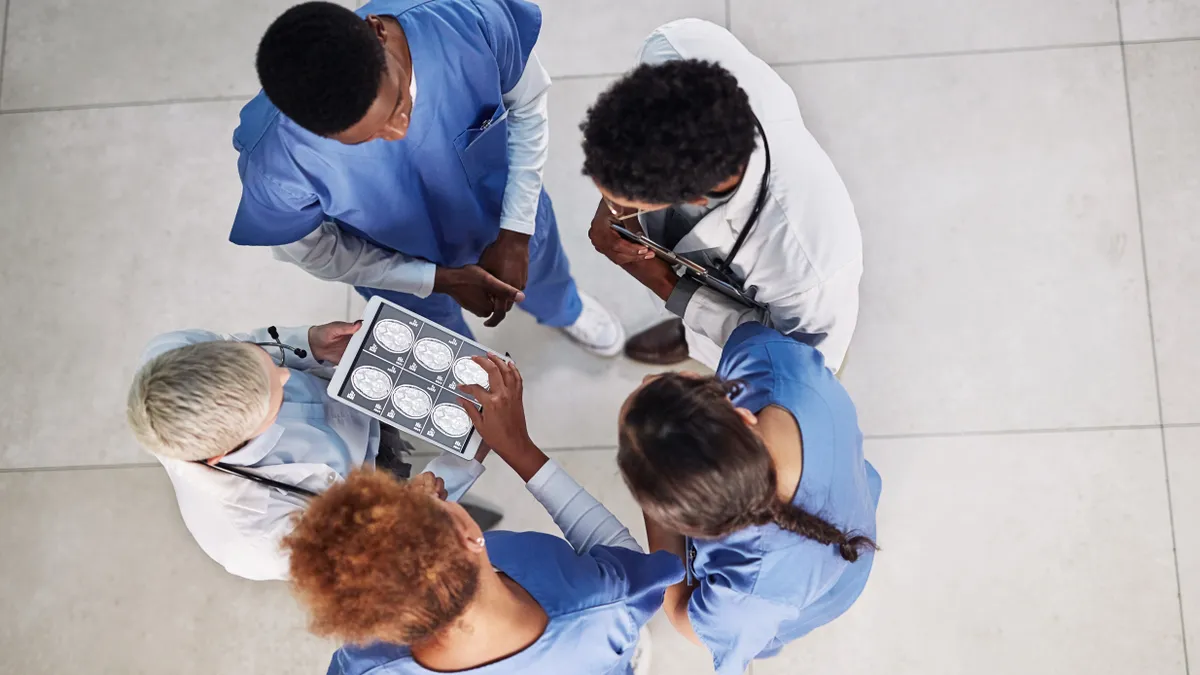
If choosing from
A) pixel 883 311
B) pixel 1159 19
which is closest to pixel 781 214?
pixel 883 311

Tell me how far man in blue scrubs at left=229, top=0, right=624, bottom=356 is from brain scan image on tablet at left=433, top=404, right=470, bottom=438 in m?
0.27

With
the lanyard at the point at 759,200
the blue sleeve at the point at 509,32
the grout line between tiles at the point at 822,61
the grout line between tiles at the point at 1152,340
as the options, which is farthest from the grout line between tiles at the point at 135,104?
the grout line between tiles at the point at 1152,340

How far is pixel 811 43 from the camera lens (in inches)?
88.0

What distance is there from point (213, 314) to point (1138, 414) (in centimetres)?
248

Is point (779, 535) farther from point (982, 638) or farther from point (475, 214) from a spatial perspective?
point (982, 638)

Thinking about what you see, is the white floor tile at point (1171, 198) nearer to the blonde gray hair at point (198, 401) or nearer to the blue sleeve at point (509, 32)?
the blue sleeve at point (509, 32)

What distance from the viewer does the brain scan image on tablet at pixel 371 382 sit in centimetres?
139

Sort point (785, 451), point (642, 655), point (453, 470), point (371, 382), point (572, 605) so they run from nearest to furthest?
1. point (785, 451)
2. point (572, 605)
3. point (371, 382)
4. point (453, 470)
5. point (642, 655)

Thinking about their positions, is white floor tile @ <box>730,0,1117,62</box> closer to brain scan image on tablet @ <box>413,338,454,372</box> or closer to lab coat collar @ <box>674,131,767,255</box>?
lab coat collar @ <box>674,131,767,255</box>

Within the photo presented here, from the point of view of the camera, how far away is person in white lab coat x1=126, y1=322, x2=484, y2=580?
46.6 inches

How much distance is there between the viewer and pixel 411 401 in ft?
4.59

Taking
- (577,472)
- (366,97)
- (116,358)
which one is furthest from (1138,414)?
(116,358)

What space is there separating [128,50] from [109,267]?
25.3 inches

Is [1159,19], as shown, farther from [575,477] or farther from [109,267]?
[109,267]
